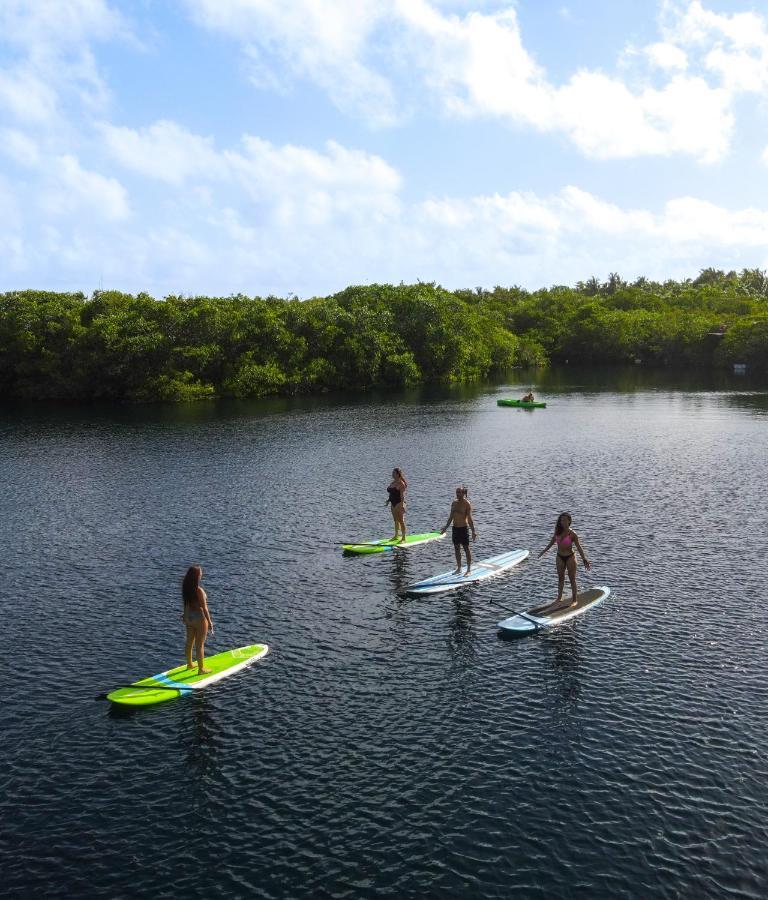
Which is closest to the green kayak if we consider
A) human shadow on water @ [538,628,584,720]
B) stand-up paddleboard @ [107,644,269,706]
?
human shadow on water @ [538,628,584,720]

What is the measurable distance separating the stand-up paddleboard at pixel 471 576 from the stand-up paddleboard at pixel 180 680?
7472mm

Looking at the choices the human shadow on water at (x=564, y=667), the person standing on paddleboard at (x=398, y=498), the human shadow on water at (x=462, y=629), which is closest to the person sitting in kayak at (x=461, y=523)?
the human shadow on water at (x=462, y=629)

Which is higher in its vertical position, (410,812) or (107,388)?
(107,388)

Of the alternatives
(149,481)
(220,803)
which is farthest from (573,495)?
(220,803)

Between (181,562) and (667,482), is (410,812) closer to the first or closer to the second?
(181,562)

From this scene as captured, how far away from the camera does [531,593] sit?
28797 mm

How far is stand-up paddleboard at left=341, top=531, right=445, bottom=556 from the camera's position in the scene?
34406mm

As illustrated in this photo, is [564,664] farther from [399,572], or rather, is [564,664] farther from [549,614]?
[399,572]

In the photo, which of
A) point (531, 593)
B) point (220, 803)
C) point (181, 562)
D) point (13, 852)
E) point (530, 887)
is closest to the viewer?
point (530, 887)

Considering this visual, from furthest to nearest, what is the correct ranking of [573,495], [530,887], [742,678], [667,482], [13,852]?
[667,482], [573,495], [742,678], [13,852], [530,887]

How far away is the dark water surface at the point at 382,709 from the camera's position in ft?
50.2

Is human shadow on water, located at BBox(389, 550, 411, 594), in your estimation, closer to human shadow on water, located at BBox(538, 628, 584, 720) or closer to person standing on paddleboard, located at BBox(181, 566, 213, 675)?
human shadow on water, located at BBox(538, 628, 584, 720)

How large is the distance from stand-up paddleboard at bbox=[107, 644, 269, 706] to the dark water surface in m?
0.45

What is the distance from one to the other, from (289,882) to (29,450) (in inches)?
2293
